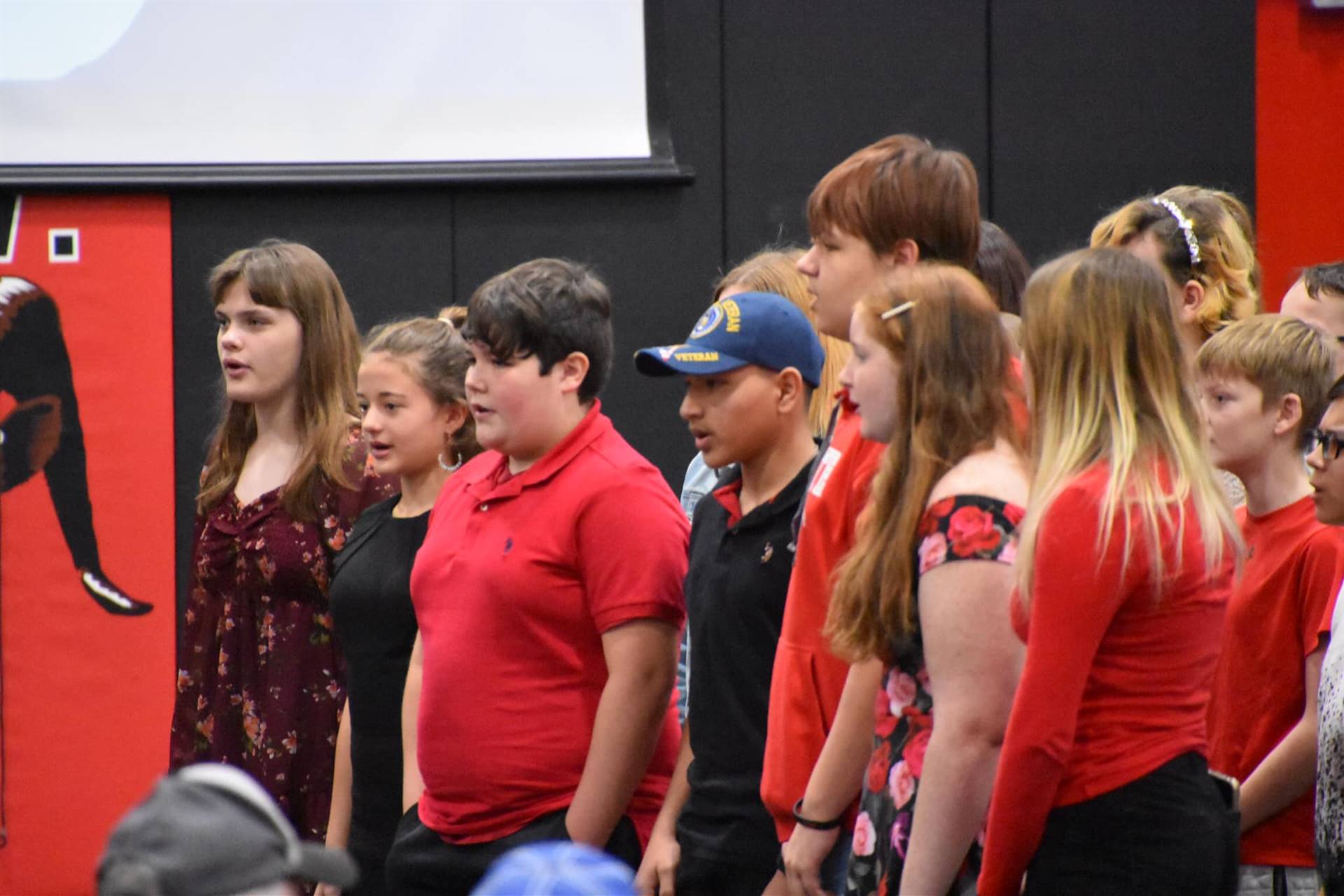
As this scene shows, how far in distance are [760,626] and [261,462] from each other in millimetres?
1180

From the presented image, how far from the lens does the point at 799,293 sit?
2627 mm

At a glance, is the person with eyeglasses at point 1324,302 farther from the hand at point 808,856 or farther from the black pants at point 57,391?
the black pants at point 57,391

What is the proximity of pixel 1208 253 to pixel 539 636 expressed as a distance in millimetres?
1264

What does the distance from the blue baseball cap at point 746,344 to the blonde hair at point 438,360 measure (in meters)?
0.55

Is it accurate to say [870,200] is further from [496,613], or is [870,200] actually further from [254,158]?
[254,158]

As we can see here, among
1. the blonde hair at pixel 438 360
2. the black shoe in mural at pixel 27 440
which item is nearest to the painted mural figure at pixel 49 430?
the black shoe in mural at pixel 27 440

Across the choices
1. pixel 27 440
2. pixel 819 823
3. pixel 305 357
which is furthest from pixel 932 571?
pixel 27 440

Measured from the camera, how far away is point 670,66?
423 centimetres

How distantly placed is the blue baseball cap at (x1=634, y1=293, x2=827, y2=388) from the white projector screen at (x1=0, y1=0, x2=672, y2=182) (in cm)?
213

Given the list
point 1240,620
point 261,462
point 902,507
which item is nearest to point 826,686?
point 902,507

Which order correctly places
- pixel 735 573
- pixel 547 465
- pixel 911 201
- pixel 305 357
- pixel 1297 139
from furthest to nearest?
pixel 1297 139
pixel 305 357
pixel 547 465
pixel 735 573
pixel 911 201

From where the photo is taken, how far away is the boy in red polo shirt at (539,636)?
216 cm

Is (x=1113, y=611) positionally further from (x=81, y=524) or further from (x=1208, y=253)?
(x=81, y=524)

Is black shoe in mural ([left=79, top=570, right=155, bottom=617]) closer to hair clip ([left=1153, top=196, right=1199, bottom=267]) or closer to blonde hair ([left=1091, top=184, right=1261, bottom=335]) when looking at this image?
blonde hair ([left=1091, top=184, right=1261, bottom=335])
